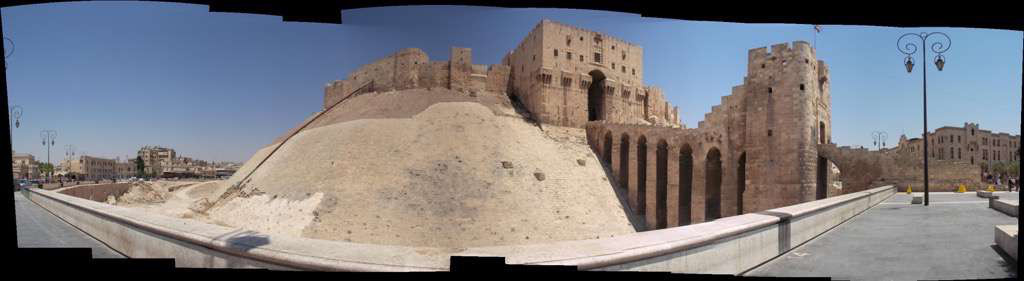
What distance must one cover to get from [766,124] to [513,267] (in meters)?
23.3

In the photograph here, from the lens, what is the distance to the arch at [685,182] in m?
27.8

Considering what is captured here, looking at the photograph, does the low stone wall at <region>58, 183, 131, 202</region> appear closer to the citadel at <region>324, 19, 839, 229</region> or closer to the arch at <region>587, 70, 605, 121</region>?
the citadel at <region>324, 19, 839, 229</region>

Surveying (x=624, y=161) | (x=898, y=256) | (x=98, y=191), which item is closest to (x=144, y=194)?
(x=98, y=191)

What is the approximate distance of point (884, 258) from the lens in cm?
389

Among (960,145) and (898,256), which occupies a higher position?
(960,145)

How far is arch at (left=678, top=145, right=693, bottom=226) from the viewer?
91.4 feet

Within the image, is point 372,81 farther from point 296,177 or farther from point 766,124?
point 766,124

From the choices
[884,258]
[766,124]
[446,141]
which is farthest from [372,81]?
[884,258]

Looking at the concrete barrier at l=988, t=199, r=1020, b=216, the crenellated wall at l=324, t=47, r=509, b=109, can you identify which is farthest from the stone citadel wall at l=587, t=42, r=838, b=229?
the crenellated wall at l=324, t=47, r=509, b=109

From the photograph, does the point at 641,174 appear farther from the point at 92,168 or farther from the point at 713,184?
the point at 92,168

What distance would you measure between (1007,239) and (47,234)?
441 inches

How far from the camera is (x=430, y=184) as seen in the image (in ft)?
78.2

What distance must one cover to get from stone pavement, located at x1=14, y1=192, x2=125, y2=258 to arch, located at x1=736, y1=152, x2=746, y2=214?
24871 millimetres

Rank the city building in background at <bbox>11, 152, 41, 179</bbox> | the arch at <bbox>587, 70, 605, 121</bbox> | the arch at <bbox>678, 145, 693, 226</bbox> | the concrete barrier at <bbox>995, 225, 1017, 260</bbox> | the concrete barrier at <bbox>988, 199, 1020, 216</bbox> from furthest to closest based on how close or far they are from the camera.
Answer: the arch at <bbox>587, 70, 605, 121</bbox> → the arch at <bbox>678, 145, 693, 226</bbox> → the concrete barrier at <bbox>988, 199, 1020, 216</bbox> → the city building in background at <bbox>11, 152, 41, 179</bbox> → the concrete barrier at <bbox>995, 225, 1017, 260</bbox>
